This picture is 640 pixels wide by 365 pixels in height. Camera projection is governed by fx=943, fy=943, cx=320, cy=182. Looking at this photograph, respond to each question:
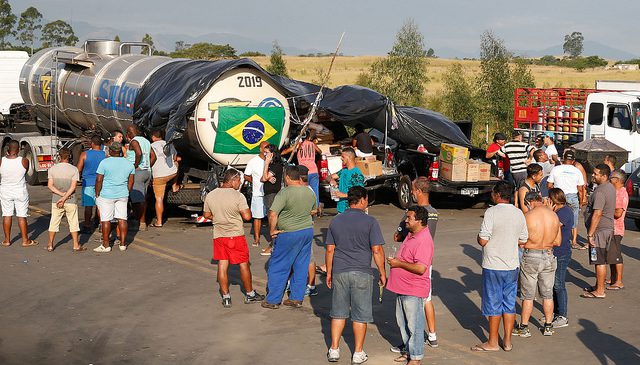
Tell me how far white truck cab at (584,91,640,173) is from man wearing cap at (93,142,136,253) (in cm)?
1345

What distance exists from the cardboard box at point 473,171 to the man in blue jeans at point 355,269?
34.3 feet

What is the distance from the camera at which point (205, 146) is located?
17.8 meters

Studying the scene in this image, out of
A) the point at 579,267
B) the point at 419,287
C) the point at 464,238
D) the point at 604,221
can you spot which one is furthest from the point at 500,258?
the point at 464,238

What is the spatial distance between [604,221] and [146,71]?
11.1 m

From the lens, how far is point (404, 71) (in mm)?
38625

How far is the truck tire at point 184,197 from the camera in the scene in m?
17.8

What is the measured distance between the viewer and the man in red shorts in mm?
11477

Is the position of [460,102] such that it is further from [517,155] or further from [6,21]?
[6,21]

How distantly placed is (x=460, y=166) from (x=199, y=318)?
9484 millimetres

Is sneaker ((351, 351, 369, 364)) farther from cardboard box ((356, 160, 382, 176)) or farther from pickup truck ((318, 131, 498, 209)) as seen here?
cardboard box ((356, 160, 382, 176))

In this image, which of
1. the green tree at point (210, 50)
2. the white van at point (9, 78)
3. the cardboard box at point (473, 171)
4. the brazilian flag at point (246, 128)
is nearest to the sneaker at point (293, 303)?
the brazilian flag at point (246, 128)

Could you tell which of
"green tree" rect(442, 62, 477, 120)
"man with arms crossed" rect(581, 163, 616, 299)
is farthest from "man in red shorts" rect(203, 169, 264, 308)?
"green tree" rect(442, 62, 477, 120)

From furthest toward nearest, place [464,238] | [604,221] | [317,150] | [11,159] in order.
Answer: [317,150] → [464,238] → [11,159] → [604,221]

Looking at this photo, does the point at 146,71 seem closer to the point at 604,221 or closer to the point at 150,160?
the point at 150,160
